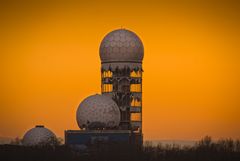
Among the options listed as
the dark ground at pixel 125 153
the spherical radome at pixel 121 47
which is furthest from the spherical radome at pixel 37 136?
the spherical radome at pixel 121 47

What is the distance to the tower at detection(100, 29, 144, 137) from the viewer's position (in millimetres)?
154875

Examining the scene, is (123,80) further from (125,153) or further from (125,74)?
(125,153)

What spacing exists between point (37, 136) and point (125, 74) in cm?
1681


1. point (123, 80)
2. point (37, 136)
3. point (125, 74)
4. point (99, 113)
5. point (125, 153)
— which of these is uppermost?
point (125, 74)

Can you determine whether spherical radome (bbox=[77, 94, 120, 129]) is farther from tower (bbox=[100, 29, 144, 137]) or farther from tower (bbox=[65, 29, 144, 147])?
tower (bbox=[100, 29, 144, 137])

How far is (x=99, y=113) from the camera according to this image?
147500 mm

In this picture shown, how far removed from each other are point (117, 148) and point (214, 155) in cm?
1583

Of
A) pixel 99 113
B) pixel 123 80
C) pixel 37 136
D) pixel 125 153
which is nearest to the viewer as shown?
pixel 125 153

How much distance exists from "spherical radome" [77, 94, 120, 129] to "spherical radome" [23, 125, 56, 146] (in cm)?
724

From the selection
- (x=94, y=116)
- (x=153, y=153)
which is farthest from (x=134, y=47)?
(x=153, y=153)

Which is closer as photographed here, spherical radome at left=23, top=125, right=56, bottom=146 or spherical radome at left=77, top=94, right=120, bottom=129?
spherical radome at left=77, top=94, right=120, bottom=129

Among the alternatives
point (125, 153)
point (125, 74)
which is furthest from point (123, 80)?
point (125, 153)

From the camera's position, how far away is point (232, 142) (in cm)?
14325

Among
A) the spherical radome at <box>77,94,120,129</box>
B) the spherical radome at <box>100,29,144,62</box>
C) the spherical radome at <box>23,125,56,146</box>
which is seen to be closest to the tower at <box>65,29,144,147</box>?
the spherical radome at <box>100,29,144,62</box>
